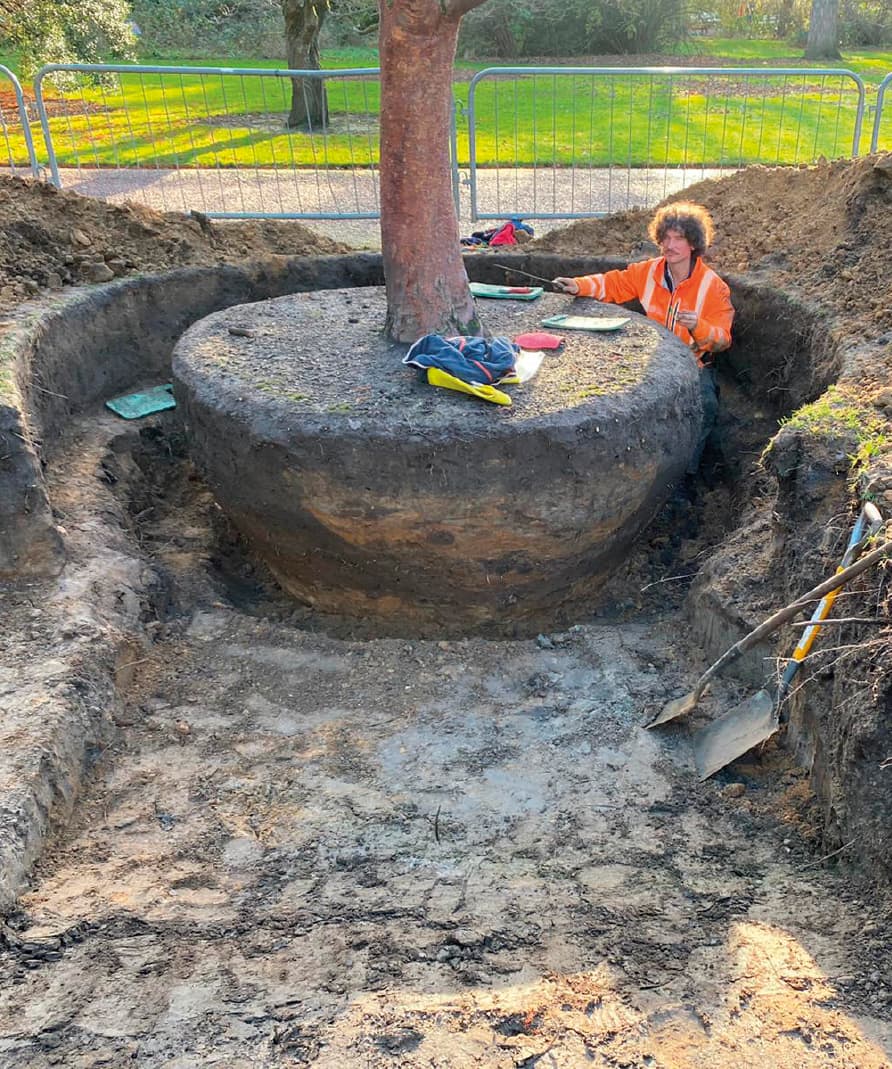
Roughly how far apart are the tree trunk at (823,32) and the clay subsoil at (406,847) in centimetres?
1926

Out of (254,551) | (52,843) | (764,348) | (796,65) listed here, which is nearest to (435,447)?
(254,551)

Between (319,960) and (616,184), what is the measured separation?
8.82 m

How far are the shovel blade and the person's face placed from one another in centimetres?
291

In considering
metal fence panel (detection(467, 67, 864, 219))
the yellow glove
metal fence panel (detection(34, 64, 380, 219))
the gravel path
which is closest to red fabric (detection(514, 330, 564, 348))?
the yellow glove

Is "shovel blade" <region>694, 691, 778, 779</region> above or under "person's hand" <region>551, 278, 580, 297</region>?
under

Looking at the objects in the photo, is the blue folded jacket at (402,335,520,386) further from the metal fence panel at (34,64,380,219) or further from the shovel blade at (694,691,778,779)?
the metal fence panel at (34,64,380,219)

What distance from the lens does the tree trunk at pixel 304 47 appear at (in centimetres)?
1140

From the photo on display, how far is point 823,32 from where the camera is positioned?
2089 cm

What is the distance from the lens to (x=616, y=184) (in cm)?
957

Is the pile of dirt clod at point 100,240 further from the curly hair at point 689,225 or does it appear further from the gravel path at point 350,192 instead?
the curly hair at point 689,225

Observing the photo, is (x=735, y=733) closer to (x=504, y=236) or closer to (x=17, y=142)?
(x=504, y=236)

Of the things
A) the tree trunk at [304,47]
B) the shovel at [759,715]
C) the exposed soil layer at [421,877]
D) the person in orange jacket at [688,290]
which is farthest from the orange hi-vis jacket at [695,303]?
the tree trunk at [304,47]

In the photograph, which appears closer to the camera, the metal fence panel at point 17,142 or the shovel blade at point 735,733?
the shovel blade at point 735,733

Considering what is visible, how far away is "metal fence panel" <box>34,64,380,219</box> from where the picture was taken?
8.33m
